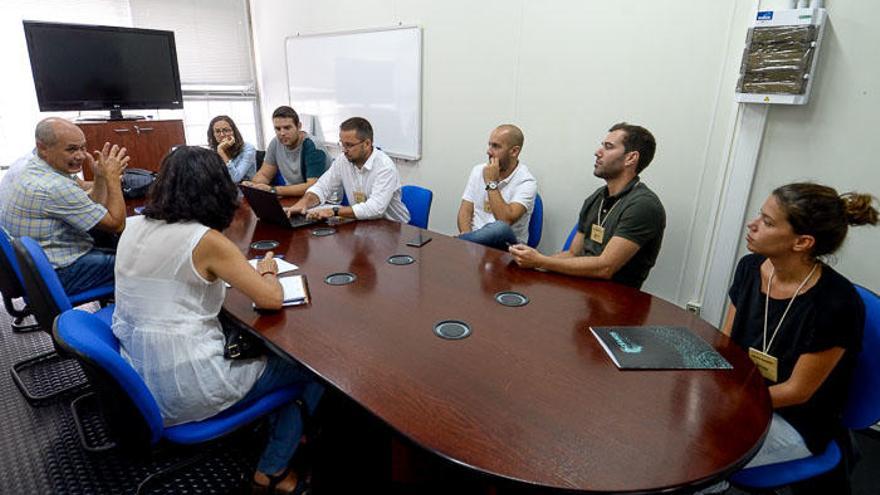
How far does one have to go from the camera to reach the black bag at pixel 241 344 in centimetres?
143

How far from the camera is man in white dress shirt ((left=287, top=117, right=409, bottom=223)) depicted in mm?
2625

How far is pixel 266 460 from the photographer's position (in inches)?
65.6

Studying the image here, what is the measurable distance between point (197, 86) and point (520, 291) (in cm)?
495

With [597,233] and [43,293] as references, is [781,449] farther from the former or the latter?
[43,293]

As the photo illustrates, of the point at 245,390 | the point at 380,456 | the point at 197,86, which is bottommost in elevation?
the point at 380,456

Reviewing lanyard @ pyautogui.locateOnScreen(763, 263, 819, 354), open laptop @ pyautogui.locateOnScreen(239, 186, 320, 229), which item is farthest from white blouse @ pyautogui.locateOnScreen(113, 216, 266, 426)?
lanyard @ pyautogui.locateOnScreen(763, 263, 819, 354)

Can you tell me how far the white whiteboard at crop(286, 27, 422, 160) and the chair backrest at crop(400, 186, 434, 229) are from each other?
1.06 meters

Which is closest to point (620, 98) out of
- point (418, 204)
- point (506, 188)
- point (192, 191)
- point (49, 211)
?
point (506, 188)

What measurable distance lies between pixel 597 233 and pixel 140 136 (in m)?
4.02

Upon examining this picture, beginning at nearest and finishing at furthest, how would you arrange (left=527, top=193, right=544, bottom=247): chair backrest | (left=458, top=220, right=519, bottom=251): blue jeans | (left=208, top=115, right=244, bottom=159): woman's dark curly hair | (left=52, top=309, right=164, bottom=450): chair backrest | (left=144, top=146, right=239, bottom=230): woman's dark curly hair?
(left=52, top=309, right=164, bottom=450): chair backrest
(left=144, top=146, right=239, bottom=230): woman's dark curly hair
(left=458, top=220, right=519, bottom=251): blue jeans
(left=527, top=193, right=544, bottom=247): chair backrest
(left=208, top=115, right=244, bottom=159): woman's dark curly hair

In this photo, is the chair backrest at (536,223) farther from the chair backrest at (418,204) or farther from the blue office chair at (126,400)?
the blue office chair at (126,400)

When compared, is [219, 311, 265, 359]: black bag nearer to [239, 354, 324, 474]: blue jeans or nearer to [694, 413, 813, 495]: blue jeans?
[239, 354, 324, 474]: blue jeans

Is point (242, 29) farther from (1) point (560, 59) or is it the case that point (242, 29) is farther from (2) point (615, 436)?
(2) point (615, 436)

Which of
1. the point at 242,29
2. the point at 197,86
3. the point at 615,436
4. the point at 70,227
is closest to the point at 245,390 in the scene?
the point at 615,436
